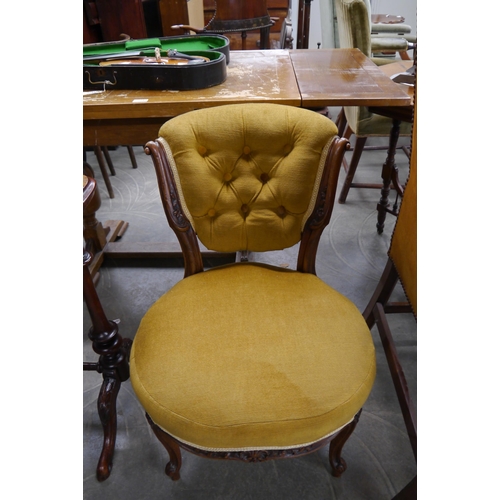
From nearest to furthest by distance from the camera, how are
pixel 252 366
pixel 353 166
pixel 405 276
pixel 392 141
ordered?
pixel 252 366 < pixel 405 276 < pixel 392 141 < pixel 353 166

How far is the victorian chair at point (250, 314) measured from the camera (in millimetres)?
724

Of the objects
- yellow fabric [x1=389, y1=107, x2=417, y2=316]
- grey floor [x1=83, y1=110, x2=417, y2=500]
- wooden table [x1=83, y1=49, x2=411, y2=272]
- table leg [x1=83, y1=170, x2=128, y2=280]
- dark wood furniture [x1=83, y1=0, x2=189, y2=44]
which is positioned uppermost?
dark wood furniture [x1=83, y1=0, x2=189, y2=44]

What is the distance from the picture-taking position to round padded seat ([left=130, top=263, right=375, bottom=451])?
2.34 feet

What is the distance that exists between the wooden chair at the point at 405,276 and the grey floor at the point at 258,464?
18cm

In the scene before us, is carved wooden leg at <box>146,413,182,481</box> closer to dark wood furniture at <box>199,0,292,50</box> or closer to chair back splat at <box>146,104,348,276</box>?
chair back splat at <box>146,104,348,276</box>

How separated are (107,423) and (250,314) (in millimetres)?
636

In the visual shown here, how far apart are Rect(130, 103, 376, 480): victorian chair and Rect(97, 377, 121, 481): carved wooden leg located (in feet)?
0.70

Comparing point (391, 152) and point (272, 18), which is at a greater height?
point (272, 18)

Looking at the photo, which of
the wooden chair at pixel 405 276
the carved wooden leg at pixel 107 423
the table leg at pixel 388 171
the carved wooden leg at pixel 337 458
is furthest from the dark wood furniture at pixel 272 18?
the carved wooden leg at pixel 337 458

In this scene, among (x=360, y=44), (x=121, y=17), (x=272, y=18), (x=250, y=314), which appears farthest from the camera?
(x=272, y=18)

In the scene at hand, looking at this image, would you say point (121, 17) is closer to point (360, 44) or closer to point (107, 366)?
point (360, 44)

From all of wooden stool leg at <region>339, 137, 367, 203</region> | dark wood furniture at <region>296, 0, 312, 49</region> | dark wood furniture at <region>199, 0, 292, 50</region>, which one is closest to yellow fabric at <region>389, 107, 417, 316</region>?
wooden stool leg at <region>339, 137, 367, 203</region>

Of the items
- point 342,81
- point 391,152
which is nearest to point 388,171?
point 391,152

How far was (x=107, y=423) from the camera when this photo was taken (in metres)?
1.14
